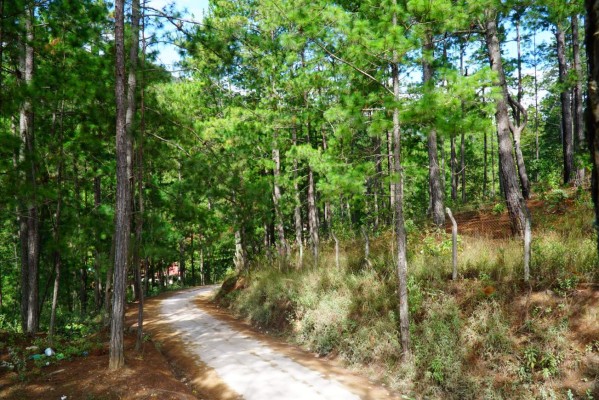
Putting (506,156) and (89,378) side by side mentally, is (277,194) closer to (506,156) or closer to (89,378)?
(506,156)

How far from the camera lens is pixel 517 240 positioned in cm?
815

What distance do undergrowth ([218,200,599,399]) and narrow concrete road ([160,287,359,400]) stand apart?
1.07 m

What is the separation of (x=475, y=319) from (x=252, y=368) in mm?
4584

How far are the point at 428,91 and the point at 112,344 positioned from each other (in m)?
7.83

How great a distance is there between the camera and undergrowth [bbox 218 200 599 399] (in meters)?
5.52

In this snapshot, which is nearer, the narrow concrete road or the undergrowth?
the undergrowth

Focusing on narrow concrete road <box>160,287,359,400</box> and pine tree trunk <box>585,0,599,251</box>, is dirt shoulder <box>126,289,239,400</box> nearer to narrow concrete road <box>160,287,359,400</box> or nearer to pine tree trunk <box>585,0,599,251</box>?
narrow concrete road <box>160,287,359,400</box>

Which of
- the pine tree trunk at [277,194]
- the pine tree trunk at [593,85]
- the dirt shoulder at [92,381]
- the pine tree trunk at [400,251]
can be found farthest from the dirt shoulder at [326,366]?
the pine tree trunk at [593,85]

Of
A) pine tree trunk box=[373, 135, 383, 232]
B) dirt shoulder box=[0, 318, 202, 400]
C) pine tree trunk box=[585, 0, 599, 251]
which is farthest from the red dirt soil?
pine tree trunk box=[585, 0, 599, 251]

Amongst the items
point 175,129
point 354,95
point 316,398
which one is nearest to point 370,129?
point 354,95

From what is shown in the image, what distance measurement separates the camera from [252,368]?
310 inches

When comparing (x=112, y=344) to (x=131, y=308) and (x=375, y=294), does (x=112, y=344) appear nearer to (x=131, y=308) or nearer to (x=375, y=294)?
(x=375, y=294)

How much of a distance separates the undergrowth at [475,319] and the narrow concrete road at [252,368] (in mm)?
1072

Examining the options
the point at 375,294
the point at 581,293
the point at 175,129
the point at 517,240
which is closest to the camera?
the point at 581,293
